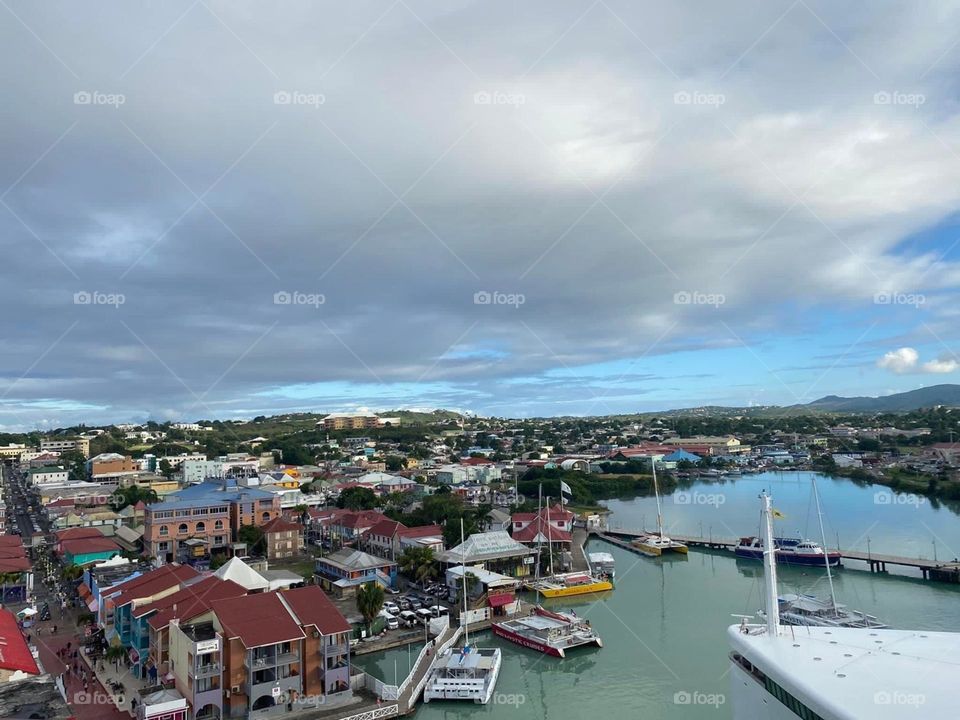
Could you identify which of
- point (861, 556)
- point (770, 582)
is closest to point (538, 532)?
point (861, 556)

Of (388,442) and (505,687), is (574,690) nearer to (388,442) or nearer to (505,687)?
(505,687)

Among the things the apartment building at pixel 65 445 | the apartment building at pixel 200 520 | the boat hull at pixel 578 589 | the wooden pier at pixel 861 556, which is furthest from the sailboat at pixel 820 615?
the apartment building at pixel 65 445

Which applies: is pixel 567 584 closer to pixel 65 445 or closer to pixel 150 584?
pixel 150 584

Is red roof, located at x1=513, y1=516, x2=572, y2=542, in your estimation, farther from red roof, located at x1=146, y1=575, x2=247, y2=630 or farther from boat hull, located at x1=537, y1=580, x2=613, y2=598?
red roof, located at x1=146, y1=575, x2=247, y2=630

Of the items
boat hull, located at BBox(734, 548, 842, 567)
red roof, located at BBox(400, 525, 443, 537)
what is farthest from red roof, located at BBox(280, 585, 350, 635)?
boat hull, located at BBox(734, 548, 842, 567)

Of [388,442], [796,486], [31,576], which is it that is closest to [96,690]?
[31,576]

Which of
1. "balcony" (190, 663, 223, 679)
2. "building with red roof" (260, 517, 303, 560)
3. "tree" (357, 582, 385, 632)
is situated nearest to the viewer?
"balcony" (190, 663, 223, 679)
